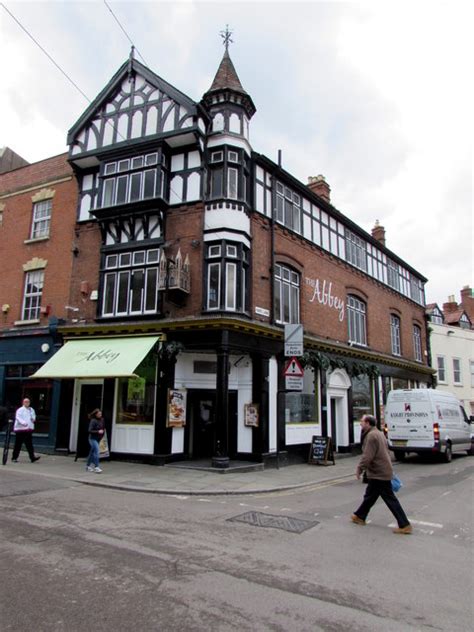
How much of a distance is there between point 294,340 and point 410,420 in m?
5.87

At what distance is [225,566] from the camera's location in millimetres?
5316

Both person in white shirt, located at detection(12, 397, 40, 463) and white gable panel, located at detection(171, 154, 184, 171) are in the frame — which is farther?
white gable panel, located at detection(171, 154, 184, 171)

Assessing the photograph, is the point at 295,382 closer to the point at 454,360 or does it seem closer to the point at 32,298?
the point at 32,298

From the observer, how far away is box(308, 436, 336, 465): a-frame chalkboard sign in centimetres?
1548

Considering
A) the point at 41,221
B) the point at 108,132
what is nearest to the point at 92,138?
the point at 108,132

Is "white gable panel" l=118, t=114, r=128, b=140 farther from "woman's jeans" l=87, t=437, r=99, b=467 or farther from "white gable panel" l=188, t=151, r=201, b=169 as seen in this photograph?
"woman's jeans" l=87, t=437, r=99, b=467

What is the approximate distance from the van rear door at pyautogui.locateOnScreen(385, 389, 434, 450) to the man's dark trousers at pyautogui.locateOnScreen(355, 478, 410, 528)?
9.80 metres

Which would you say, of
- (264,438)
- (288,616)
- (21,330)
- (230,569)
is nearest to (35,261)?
(21,330)

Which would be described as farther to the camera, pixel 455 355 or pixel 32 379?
pixel 455 355

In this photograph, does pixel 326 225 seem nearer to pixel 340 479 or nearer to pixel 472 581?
pixel 340 479

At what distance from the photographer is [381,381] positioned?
23.3m

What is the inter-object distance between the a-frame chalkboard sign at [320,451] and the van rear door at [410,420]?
281 centimetres

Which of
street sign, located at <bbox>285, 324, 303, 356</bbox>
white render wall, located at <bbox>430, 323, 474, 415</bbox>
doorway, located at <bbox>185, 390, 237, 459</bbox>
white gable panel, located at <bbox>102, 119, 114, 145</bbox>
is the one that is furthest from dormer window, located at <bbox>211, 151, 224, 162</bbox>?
white render wall, located at <bbox>430, 323, 474, 415</bbox>

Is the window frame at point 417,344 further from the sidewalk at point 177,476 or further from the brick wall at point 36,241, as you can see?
the brick wall at point 36,241
